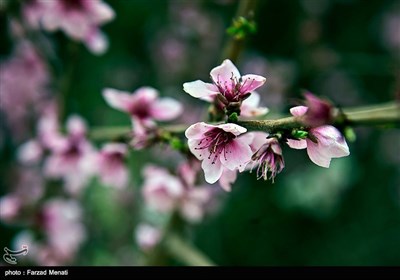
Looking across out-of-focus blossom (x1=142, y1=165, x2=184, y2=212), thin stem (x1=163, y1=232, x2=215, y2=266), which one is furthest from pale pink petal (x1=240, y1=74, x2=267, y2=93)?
thin stem (x1=163, y1=232, x2=215, y2=266)

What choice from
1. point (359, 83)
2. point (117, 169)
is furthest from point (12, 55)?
point (359, 83)

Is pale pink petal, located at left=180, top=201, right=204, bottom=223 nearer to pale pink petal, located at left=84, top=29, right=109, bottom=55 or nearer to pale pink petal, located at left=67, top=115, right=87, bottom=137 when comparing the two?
pale pink petal, located at left=67, top=115, right=87, bottom=137

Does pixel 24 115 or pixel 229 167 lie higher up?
pixel 229 167

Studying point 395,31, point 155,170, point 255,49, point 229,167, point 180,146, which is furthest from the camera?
Answer: point 395,31

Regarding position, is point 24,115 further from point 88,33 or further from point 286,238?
point 286,238

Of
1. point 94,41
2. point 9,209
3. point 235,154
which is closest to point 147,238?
point 9,209
